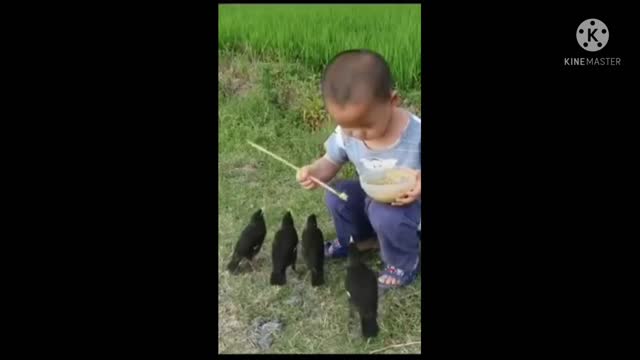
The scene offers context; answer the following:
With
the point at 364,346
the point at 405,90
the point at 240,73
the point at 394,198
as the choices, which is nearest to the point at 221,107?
the point at 240,73

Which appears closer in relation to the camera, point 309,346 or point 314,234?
point 309,346

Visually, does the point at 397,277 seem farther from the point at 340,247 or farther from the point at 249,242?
the point at 249,242

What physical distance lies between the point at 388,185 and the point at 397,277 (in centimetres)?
44

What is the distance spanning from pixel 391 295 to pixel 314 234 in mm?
410

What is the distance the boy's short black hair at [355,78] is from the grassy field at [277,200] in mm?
715

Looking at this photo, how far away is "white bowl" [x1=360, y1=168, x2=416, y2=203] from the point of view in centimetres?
249

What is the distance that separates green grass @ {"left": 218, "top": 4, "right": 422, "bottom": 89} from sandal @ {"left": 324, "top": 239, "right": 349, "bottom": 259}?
0.88 meters

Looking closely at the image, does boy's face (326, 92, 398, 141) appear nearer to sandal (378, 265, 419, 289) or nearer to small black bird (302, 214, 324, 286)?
small black bird (302, 214, 324, 286)

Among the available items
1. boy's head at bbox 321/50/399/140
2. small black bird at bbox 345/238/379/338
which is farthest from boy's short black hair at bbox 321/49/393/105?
small black bird at bbox 345/238/379/338

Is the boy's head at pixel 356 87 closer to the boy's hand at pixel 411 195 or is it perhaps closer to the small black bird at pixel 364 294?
the boy's hand at pixel 411 195

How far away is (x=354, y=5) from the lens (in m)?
2.76

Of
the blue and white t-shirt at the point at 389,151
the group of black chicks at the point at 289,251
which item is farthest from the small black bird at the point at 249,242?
the blue and white t-shirt at the point at 389,151

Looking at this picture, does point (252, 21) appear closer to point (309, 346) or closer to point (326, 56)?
point (326, 56)

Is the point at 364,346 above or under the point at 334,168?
under
